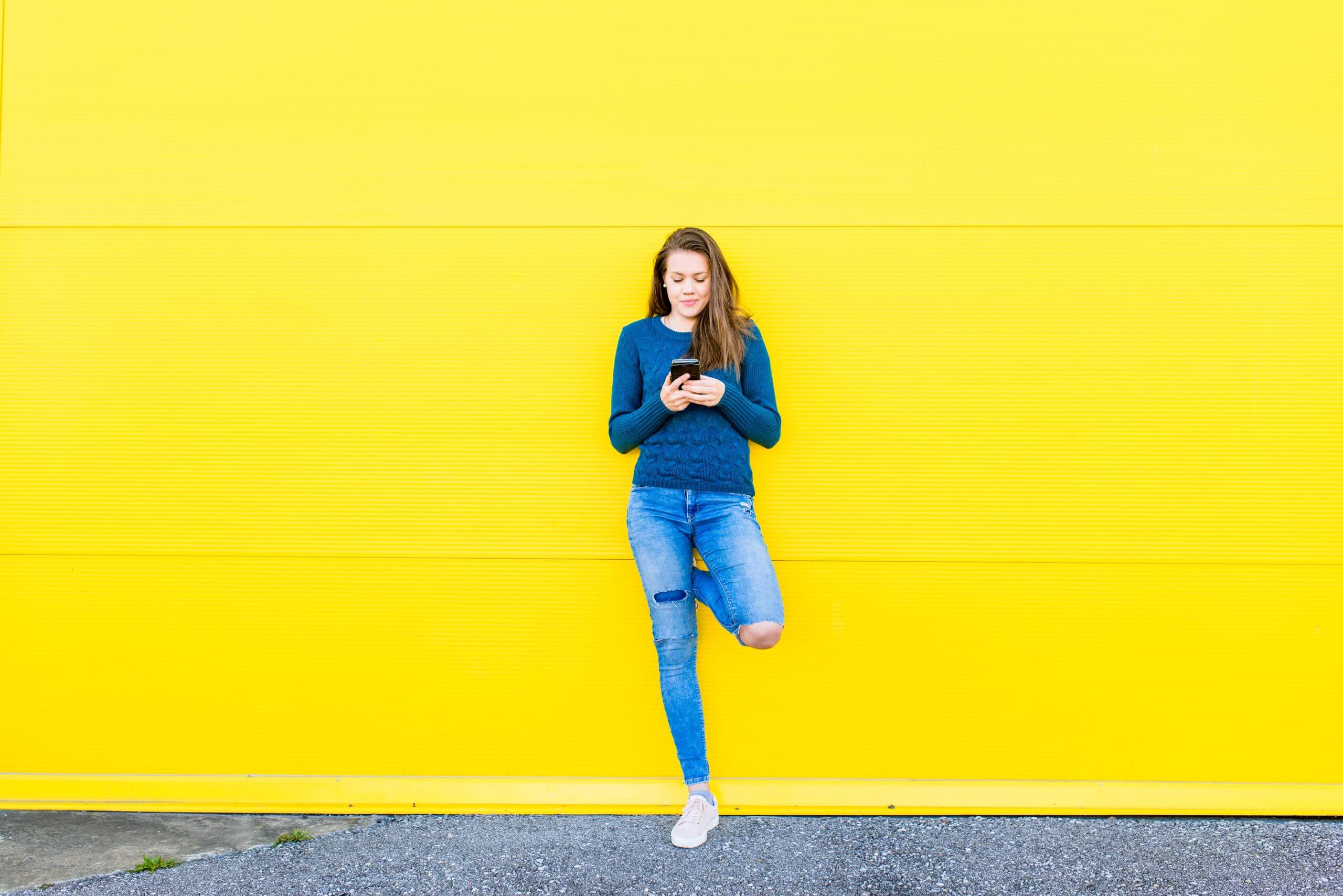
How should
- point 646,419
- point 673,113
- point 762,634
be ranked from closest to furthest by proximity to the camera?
1. point 762,634
2. point 646,419
3. point 673,113

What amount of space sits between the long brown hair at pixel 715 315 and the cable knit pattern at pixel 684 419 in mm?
30

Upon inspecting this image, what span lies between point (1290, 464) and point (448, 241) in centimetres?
284

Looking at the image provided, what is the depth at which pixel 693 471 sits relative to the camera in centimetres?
258

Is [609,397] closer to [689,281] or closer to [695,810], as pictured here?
A: [689,281]

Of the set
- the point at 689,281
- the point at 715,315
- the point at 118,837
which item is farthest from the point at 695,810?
the point at 118,837

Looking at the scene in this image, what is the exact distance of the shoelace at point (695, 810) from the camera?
263 cm

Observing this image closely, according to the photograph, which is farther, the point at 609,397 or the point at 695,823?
the point at 609,397

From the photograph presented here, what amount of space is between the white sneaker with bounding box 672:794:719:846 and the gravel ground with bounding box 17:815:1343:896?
0.11 feet

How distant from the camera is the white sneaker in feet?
8.57

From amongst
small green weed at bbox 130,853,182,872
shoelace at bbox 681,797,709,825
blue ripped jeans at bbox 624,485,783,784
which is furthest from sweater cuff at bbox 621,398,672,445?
small green weed at bbox 130,853,182,872

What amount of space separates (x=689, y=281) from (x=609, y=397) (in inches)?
19.5

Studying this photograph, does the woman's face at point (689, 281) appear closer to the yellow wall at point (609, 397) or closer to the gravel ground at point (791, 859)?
the yellow wall at point (609, 397)

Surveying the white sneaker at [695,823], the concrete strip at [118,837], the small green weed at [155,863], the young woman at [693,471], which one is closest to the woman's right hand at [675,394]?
the young woman at [693,471]

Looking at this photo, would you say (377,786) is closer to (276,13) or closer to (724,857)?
(724,857)
